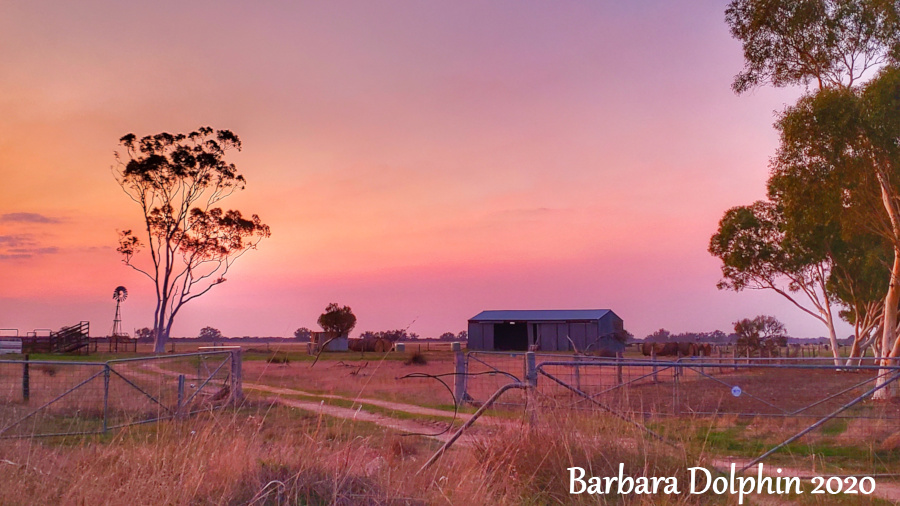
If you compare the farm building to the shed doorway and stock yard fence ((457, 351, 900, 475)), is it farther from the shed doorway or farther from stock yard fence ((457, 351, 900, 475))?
stock yard fence ((457, 351, 900, 475))

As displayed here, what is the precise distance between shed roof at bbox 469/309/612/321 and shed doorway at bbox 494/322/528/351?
2.86 feet

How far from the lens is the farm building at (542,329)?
70.8m

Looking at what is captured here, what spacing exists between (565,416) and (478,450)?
1082mm

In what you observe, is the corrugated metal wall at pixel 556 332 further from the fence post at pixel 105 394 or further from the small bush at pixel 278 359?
the fence post at pixel 105 394

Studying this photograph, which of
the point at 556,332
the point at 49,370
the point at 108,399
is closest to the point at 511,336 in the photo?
the point at 556,332

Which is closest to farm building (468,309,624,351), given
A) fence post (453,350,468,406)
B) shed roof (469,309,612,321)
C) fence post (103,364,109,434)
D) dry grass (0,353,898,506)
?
shed roof (469,309,612,321)

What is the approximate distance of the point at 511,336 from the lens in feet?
243

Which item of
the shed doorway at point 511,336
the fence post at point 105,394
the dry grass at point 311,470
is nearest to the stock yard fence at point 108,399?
the fence post at point 105,394

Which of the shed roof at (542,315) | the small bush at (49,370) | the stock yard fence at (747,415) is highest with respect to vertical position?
the shed roof at (542,315)

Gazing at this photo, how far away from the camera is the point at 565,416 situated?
810 centimetres

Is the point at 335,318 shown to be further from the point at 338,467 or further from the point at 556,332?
the point at 338,467

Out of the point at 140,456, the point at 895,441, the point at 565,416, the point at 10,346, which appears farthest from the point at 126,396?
the point at 10,346

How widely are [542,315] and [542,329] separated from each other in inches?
119

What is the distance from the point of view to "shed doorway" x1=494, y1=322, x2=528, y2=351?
73750 millimetres
